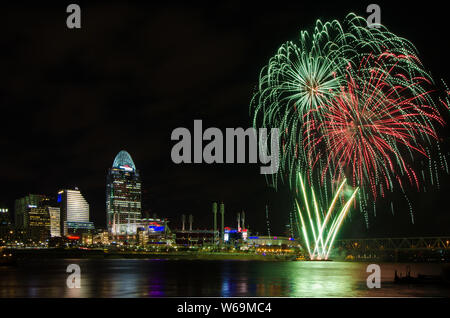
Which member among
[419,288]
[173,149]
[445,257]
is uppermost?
[173,149]
